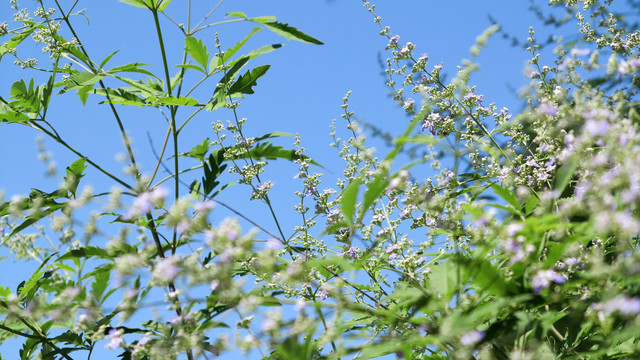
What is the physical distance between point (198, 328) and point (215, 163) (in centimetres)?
108

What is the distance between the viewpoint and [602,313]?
1271 mm

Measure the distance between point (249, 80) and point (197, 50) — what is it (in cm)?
26

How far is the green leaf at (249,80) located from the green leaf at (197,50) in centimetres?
17

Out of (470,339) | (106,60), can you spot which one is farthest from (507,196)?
(106,60)

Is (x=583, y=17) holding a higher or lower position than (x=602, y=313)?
higher

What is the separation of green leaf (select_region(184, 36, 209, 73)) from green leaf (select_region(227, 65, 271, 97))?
17 centimetres

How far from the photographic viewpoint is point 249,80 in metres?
2.58

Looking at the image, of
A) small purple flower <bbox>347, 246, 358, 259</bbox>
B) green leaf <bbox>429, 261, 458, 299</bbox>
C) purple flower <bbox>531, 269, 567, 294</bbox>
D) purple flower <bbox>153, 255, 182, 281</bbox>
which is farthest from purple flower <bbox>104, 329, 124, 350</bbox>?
small purple flower <bbox>347, 246, 358, 259</bbox>

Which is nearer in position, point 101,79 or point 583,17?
point 101,79

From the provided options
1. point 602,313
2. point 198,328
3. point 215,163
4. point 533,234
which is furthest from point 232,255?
point 215,163

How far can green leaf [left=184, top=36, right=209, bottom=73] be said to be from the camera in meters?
2.48

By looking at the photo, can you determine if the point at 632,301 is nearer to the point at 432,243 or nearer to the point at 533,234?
the point at 533,234

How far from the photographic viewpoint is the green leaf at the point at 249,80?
8.44 ft

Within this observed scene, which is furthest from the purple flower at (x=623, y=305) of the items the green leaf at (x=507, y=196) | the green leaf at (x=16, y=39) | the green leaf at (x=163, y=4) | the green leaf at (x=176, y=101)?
the green leaf at (x=16, y=39)
